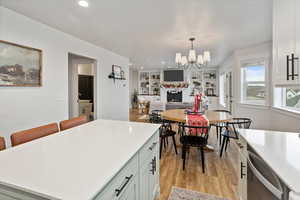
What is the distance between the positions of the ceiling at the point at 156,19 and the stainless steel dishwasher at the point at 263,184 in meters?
1.99

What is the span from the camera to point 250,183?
3.77 ft

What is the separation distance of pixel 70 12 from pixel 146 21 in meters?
1.19

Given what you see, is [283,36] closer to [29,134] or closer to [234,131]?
[234,131]

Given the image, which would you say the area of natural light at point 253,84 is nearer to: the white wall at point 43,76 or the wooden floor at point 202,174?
the wooden floor at point 202,174

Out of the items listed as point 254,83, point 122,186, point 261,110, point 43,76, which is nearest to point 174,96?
point 254,83

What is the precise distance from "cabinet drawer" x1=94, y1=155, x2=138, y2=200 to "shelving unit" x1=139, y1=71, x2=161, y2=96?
7.97 metres

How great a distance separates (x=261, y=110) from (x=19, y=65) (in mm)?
5338

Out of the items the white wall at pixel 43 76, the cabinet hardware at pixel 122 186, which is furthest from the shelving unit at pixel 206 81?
the cabinet hardware at pixel 122 186

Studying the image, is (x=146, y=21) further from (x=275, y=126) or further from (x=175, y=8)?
(x=275, y=126)

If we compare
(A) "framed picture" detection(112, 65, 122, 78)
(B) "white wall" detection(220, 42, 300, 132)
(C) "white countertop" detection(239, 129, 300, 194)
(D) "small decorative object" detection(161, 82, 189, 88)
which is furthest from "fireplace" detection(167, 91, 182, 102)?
(C) "white countertop" detection(239, 129, 300, 194)

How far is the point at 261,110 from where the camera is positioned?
12.9 feet

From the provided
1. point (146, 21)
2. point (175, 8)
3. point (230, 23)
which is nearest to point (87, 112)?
point (146, 21)

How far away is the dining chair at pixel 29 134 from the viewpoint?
119 cm

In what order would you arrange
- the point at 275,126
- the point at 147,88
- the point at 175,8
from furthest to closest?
the point at 147,88 < the point at 275,126 < the point at 175,8
